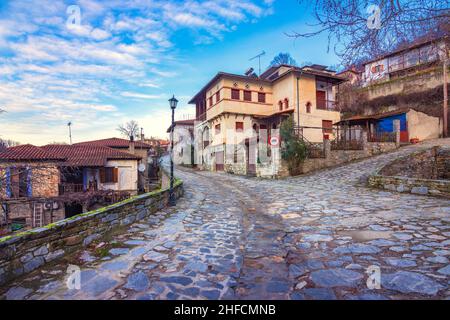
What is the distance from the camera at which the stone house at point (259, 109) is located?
20578 mm

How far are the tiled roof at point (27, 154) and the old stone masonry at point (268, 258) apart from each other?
1713 cm

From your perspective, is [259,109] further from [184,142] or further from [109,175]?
[109,175]

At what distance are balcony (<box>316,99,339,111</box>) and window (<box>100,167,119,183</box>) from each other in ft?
64.4

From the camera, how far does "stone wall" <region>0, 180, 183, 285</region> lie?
287 centimetres

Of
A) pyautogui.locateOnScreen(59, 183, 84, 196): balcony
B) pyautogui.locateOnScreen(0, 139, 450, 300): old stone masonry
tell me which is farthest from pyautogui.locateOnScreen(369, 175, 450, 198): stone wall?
pyautogui.locateOnScreen(59, 183, 84, 196): balcony

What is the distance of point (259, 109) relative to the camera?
22906 millimetres

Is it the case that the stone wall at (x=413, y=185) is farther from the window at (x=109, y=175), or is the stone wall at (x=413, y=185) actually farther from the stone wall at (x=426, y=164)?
the window at (x=109, y=175)

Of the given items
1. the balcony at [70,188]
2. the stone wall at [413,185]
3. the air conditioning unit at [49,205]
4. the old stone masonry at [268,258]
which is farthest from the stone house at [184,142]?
the old stone masonry at [268,258]

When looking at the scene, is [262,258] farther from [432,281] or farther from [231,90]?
[231,90]

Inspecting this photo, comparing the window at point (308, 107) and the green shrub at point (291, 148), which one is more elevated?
the window at point (308, 107)

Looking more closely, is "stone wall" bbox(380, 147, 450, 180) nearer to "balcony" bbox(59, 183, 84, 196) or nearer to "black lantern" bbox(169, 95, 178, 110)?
"black lantern" bbox(169, 95, 178, 110)

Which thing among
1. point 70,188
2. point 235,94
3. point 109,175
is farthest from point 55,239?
point 235,94

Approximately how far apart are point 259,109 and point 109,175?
1545 centimetres
